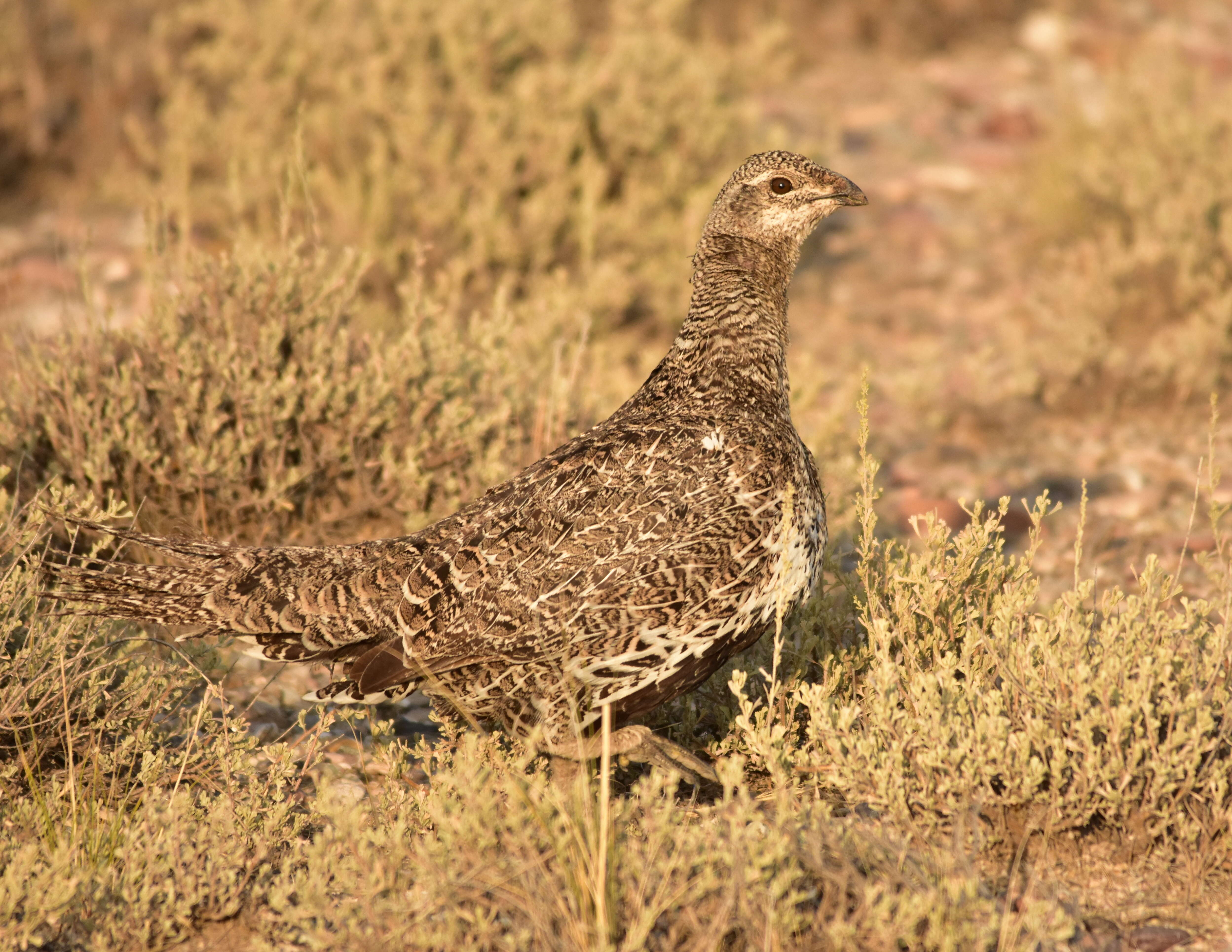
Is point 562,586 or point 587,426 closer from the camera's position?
point 562,586

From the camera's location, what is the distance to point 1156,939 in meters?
3.08

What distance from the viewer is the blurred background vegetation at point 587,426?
3.08 meters

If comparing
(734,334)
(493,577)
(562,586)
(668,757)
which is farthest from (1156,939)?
(734,334)

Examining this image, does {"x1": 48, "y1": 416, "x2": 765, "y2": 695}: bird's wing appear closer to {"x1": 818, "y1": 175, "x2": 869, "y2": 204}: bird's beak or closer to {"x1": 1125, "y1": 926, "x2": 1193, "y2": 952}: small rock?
{"x1": 818, "y1": 175, "x2": 869, "y2": 204}: bird's beak

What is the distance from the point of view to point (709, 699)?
4.29m

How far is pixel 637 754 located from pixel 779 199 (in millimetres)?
1871

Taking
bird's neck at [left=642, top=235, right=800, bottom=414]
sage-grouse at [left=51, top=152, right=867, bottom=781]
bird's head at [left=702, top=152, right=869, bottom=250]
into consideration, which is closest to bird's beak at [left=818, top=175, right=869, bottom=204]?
bird's head at [left=702, top=152, right=869, bottom=250]

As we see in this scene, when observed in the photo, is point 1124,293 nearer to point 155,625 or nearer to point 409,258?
point 409,258

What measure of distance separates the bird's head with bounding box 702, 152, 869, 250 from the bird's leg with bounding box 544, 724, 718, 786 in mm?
1666

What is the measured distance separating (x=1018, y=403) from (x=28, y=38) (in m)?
7.35

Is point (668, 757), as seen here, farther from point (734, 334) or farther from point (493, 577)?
point (734, 334)

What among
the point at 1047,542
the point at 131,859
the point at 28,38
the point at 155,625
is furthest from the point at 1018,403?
the point at 28,38

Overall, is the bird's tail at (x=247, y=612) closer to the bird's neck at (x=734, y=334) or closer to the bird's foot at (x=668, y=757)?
the bird's foot at (x=668, y=757)

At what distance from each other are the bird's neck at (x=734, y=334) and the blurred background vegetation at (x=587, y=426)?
58cm
